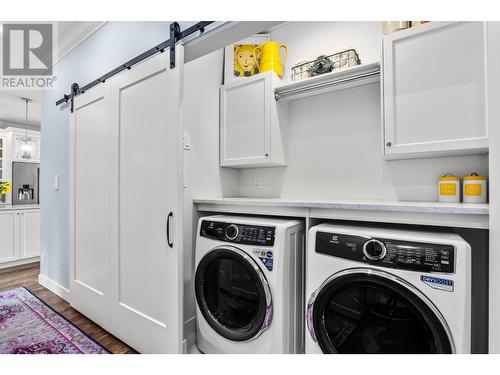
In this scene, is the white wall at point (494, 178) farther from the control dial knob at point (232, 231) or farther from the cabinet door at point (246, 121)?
the cabinet door at point (246, 121)

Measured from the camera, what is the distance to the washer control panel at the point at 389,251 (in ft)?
3.36

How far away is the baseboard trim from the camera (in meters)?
2.57

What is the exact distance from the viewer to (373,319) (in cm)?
116

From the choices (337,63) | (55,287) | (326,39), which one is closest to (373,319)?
(337,63)

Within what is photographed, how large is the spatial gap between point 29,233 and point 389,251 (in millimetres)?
4878

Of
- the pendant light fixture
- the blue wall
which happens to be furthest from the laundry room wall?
the pendant light fixture

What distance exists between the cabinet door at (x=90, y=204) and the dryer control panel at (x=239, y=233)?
0.87m

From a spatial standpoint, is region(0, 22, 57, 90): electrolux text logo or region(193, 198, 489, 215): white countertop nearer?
region(193, 198, 489, 215): white countertop

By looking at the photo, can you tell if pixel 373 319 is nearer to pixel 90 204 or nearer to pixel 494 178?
pixel 494 178

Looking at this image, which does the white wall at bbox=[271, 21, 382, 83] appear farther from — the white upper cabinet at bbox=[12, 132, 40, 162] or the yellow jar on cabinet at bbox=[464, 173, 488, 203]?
the white upper cabinet at bbox=[12, 132, 40, 162]

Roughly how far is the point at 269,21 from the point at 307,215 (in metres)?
1.04

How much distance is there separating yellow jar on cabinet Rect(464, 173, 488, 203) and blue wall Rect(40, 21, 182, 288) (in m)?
2.11

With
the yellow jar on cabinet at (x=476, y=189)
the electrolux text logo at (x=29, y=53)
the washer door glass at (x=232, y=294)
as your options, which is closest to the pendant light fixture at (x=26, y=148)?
the electrolux text logo at (x=29, y=53)

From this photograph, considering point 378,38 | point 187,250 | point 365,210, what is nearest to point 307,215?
point 365,210
